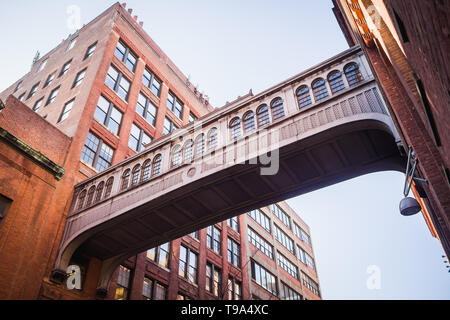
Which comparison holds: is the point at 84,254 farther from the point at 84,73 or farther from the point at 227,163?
the point at 84,73

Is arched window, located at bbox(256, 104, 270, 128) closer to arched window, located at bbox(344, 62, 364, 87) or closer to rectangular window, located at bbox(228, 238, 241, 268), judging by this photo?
arched window, located at bbox(344, 62, 364, 87)

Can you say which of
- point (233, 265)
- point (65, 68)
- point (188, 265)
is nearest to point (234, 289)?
point (233, 265)

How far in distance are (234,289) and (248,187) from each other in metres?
17.2

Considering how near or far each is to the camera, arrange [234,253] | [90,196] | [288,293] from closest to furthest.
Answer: [90,196], [234,253], [288,293]

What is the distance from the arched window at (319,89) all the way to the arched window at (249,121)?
263 cm

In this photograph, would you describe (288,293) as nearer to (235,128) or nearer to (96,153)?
(96,153)

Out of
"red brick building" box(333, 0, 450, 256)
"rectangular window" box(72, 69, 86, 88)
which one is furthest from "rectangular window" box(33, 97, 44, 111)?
"red brick building" box(333, 0, 450, 256)

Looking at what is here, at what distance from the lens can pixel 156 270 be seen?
21.5 m

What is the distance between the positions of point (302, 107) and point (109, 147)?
14.6 m

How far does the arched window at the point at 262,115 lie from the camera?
43.7 feet

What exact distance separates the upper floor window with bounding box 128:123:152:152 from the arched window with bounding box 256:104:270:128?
13.3m

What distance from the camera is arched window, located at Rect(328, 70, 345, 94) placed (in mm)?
11836

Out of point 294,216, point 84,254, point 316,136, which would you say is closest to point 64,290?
point 84,254

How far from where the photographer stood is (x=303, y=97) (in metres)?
12.7
